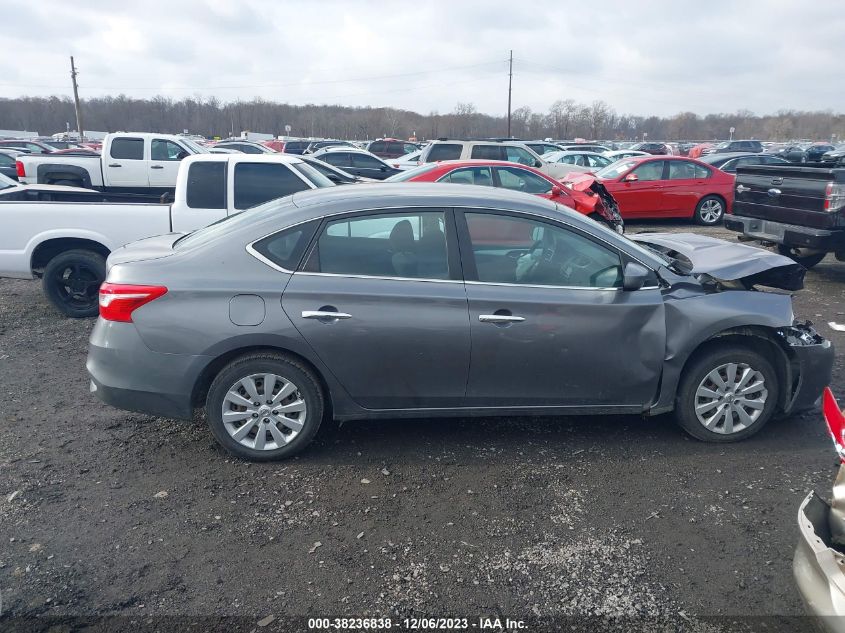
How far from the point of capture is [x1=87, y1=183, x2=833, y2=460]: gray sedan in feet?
13.0

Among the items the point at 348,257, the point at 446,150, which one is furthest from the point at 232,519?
the point at 446,150

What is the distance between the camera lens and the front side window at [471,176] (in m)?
11.2

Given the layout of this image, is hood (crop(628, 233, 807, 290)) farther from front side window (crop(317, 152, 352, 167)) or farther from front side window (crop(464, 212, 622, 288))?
front side window (crop(317, 152, 352, 167))

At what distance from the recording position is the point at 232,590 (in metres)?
3.03

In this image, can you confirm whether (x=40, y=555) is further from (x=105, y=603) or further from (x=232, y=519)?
(x=232, y=519)

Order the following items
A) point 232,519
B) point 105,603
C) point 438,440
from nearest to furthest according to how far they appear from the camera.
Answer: point 105,603, point 232,519, point 438,440

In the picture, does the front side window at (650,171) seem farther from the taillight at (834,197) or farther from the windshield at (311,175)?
the windshield at (311,175)

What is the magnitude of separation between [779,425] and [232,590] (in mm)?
3843

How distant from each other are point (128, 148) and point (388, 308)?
43.5 feet

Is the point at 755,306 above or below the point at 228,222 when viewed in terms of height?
below

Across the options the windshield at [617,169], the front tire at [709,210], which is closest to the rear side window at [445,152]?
the windshield at [617,169]

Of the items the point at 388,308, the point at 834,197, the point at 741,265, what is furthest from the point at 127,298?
the point at 834,197

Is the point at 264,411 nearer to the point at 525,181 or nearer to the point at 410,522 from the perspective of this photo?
the point at 410,522

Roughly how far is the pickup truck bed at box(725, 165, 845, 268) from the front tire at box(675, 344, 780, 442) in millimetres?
5149
